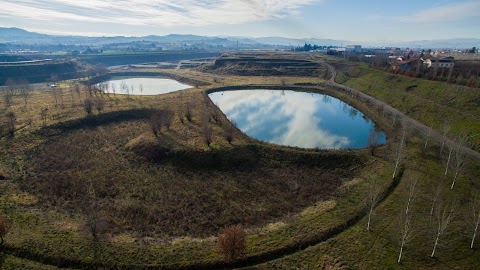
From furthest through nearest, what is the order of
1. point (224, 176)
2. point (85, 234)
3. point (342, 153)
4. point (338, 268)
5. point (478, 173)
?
point (342, 153) → point (224, 176) → point (478, 173) → point (85, 234) → point (338, 268)

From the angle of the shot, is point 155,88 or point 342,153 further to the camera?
point 155,88

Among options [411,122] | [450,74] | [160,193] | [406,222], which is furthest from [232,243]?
[450,74]

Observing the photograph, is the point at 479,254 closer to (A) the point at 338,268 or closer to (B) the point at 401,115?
(A) the point at 338,268

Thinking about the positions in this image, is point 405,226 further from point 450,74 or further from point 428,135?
point 450,74

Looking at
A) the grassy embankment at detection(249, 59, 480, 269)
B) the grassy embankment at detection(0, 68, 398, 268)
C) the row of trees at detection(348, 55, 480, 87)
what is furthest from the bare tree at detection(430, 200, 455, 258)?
the row of trees at detection(348, 55, 480, 87)

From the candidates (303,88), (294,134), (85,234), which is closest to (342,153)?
(294,134)

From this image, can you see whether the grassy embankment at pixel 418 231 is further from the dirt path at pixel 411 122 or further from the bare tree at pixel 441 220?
the dirt path at pixel 411 122

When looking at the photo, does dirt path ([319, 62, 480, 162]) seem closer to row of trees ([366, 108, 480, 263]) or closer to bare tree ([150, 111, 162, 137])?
row of trees ([366, 108, 480, 263])
